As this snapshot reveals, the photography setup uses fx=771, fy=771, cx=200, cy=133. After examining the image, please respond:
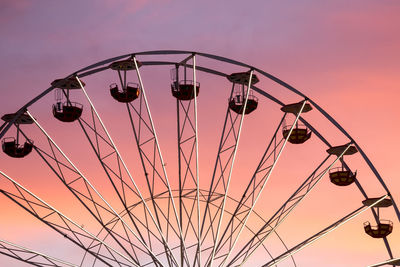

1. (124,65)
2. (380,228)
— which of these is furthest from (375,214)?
(124,65)

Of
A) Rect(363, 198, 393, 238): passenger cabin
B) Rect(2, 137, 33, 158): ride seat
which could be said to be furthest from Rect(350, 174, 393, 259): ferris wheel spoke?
Rect(2, 137, 33, 158): ride seat

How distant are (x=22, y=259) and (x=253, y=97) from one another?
12.9 m

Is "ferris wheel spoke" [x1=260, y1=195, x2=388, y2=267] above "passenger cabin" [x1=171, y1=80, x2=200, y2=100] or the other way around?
the other way around

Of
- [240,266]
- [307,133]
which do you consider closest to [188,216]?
[240,266]

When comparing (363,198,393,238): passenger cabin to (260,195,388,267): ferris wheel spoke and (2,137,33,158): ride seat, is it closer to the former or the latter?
(260,195,388,267): ferris wheel spoke

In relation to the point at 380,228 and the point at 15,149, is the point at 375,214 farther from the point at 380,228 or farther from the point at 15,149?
the point at 15,149

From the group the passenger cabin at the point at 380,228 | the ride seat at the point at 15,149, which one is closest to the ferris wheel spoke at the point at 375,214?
the passenger cabin at the point at 380,228

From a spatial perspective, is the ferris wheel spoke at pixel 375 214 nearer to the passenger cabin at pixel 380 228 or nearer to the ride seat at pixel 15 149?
the passenger cabin at pixel 380 228

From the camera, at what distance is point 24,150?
126 feet

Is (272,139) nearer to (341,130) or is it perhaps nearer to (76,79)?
(341,130)

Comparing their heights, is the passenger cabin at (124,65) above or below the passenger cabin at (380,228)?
above

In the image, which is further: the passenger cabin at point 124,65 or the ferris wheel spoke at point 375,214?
the ferris wheel spoke at point 375,214

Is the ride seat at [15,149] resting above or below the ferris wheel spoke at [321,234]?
above

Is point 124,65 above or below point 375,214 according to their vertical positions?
above
